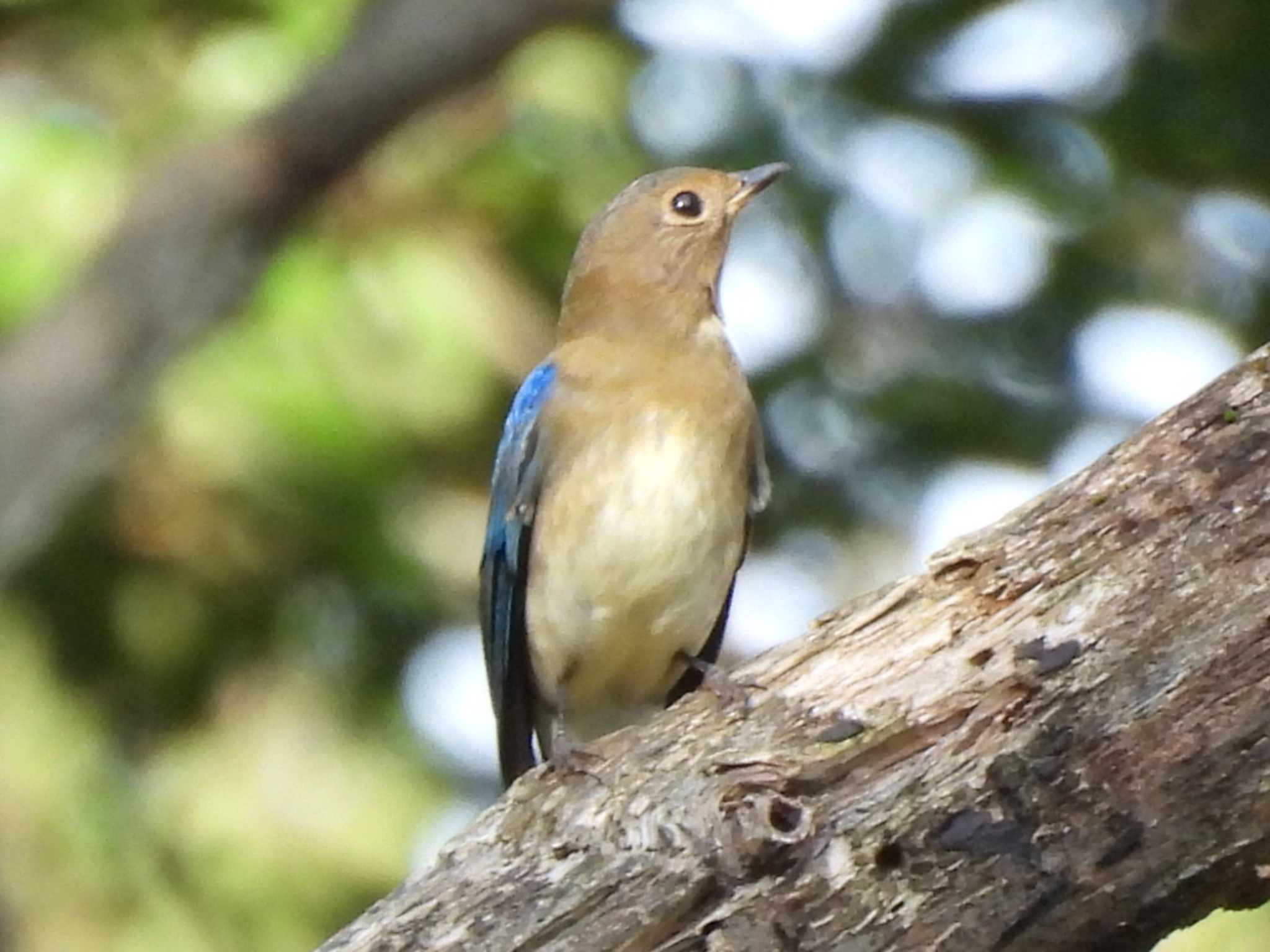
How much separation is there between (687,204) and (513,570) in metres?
1.29

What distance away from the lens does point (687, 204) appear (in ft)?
20.7

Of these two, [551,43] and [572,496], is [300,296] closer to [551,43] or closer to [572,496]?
[551,43]

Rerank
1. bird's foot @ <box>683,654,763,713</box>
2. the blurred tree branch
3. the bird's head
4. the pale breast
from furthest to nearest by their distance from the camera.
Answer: the blurred tree branch, the bird's head, the pale breast, bird's foot @ <box>683,654,763,713</box>

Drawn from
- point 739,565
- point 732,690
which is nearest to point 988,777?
point 732,690

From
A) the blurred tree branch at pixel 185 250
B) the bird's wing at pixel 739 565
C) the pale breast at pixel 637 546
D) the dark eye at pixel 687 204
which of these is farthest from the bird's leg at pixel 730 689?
the blurred tree branch at pixel 185 250

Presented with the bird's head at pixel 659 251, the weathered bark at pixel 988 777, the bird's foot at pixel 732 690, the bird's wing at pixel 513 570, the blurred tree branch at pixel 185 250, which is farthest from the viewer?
the blurred tree branch at pixel 185 250

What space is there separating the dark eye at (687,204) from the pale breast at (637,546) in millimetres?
920

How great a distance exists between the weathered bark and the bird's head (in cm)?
217

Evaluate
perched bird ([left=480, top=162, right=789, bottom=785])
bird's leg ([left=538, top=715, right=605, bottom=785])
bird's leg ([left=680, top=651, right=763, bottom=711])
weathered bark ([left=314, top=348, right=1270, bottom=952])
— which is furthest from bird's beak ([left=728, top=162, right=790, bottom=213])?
weathered bark ([left=314, top=348, right=1270, bottom=952])

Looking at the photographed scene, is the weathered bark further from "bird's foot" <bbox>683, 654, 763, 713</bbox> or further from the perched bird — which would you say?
the perched bird

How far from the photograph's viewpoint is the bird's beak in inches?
247

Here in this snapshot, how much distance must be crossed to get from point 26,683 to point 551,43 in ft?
10.5

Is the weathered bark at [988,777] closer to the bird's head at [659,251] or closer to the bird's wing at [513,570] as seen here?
the bird's wing at [513,570]

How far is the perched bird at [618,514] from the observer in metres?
5.41
